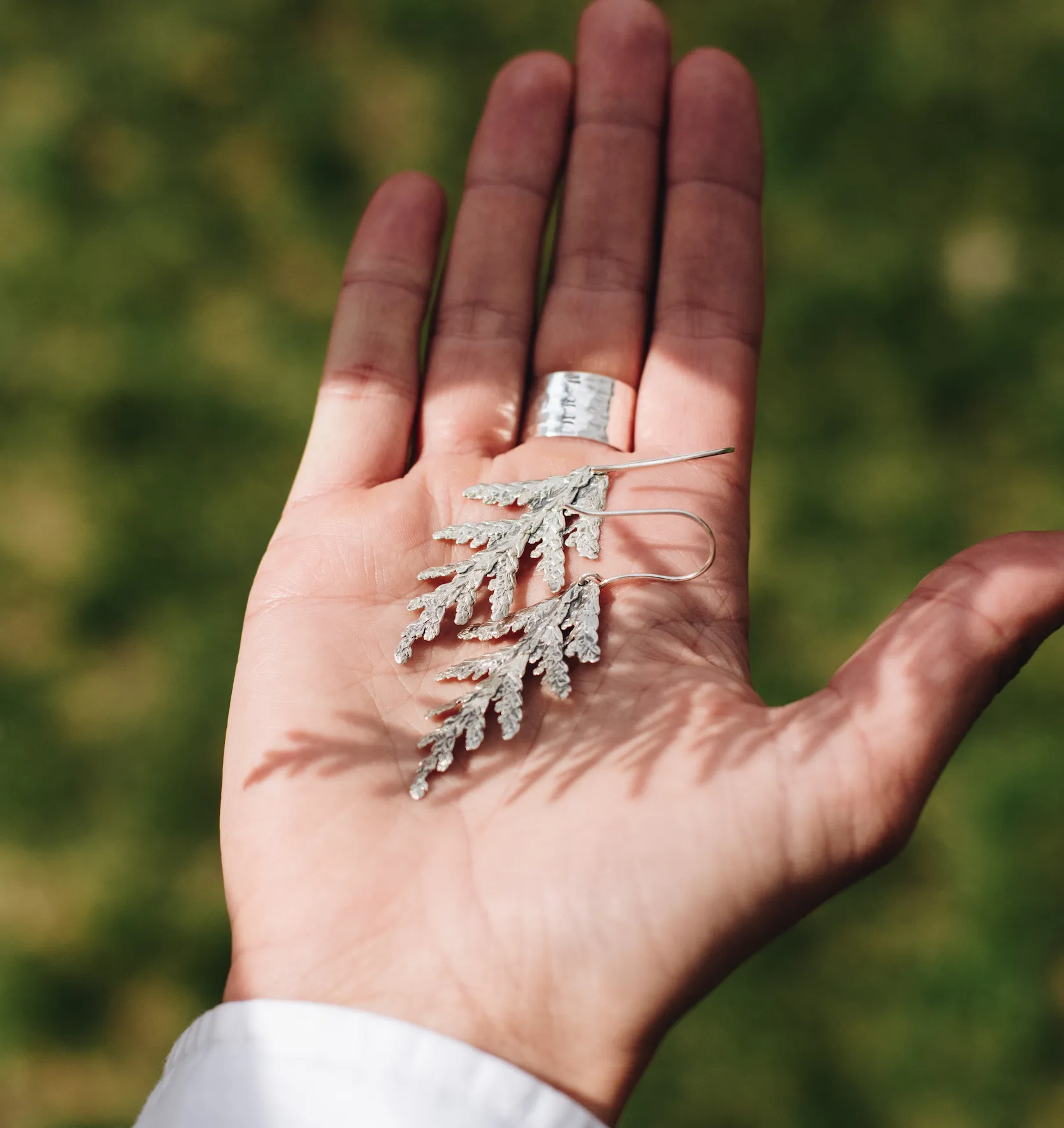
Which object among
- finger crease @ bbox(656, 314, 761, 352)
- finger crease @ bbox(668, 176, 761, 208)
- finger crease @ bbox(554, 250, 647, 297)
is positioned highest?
finger crease @ bbox(668, 176, 761, 208)

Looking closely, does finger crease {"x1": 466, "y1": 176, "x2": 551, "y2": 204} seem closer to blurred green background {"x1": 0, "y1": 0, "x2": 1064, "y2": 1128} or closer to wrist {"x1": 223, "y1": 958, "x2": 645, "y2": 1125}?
blurred green background {"x1": 0, "y1": 0, "x2": 1064, "y2": 1128}

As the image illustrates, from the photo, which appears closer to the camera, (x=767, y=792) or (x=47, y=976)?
(x=767, y=792)

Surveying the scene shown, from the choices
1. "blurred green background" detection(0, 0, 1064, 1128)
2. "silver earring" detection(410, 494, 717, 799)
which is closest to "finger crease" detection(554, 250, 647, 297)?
"silver earring" detection(410, 494, 717, 799)

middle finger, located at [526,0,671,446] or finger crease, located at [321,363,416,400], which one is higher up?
middle finger, located at [526,0,671,446]

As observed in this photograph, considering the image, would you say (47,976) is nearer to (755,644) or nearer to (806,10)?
(755,644)

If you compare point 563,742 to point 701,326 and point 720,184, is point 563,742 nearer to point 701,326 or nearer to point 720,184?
point 701,326

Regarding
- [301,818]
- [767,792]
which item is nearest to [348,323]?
[301,818]

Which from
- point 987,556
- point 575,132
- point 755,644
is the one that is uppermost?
point 575,132
